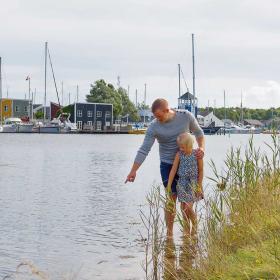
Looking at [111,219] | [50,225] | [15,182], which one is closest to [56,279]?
[50,225]

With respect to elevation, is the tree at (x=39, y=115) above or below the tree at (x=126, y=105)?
below

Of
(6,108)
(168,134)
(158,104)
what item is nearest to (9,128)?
(6,108)

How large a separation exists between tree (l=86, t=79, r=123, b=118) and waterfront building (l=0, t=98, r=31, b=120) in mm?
11648

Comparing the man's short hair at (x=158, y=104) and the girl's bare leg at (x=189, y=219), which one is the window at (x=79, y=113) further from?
the girl's bare leg at (x=189, y=219)

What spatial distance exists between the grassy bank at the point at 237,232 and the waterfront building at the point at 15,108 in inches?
4647

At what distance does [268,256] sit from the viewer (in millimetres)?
6531

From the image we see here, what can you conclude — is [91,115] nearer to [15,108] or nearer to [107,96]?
[107,96]

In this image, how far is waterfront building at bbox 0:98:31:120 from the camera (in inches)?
4973

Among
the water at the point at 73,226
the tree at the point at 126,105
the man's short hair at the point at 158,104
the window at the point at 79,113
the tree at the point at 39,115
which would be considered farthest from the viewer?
the tree at the point at 126,105

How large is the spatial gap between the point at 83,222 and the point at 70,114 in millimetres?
103300

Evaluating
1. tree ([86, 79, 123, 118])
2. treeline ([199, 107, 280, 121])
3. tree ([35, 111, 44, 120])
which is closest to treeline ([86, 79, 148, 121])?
tree ([86, 79, 123, 118])

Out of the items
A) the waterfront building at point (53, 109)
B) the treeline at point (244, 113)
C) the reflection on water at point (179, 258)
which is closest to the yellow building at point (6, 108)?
the waterfront building at point (53, 109)

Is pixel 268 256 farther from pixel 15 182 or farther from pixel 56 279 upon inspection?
pixel 15 182

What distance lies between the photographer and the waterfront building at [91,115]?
11606 centimetres
